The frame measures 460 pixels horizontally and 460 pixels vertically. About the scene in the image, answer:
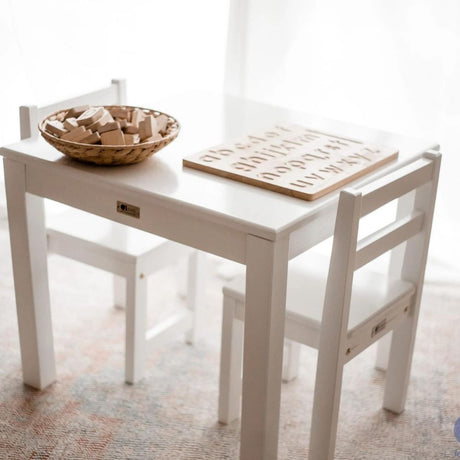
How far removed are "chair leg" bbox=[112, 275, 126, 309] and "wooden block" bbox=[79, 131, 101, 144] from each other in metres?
0.92

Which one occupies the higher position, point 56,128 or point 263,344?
point 56,128

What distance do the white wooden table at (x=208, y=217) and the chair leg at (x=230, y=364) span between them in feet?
0.75

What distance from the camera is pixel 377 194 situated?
172 centimetres

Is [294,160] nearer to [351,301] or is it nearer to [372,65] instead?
[351,301]

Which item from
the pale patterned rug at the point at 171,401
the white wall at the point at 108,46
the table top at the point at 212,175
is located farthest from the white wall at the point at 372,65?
the pale patterned rug at the point at 171,401

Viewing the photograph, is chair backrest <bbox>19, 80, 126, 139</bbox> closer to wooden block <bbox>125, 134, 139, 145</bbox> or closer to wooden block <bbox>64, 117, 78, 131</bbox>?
wooden block <bbox>64, 117, 78, 131</bbox>

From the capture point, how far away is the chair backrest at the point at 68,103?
209 cm

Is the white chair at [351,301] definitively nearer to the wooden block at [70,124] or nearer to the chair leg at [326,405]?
the chair leg at [326,405]

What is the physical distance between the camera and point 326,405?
1.89m

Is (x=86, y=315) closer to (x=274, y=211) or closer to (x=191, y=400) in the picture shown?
(x=191, y=400)

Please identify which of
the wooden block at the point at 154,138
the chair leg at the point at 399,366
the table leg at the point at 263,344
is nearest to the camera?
the table leg at the point at 263,344

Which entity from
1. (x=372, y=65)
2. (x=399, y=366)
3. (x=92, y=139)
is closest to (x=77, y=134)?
(x=92, y=139)

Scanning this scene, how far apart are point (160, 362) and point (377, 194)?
101 centimetres

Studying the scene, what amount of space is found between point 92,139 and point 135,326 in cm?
63
